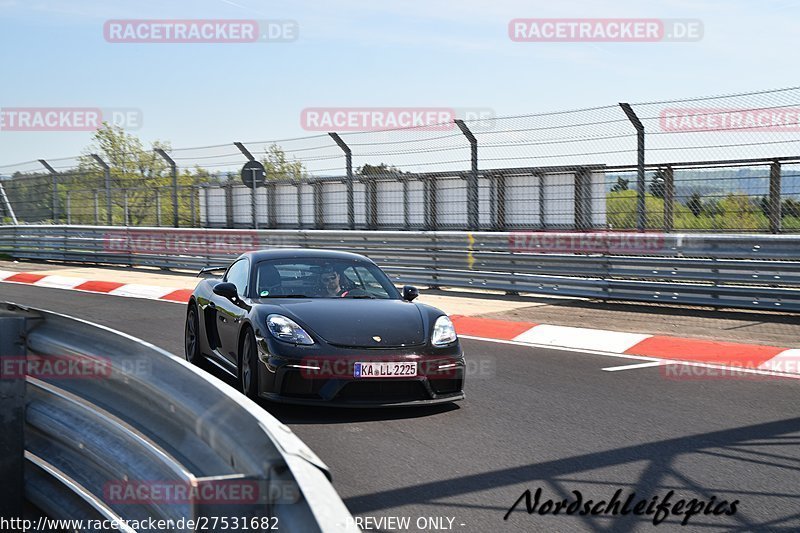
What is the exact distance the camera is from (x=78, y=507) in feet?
13.1

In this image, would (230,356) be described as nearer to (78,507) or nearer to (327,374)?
(327,374)

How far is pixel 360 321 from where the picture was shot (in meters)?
7.30

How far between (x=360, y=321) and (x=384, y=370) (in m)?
0.51

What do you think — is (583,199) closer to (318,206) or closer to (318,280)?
(318,206)

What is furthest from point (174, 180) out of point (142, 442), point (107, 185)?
point (142, 442)

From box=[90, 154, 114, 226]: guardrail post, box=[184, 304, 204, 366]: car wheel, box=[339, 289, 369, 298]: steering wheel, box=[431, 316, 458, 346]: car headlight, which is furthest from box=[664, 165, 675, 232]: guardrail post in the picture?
box=[90, 154, 114, 226]: guardrail post

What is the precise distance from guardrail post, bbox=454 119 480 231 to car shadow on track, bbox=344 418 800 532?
9.37 m

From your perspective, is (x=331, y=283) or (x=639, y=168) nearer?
(x=331, y=283)

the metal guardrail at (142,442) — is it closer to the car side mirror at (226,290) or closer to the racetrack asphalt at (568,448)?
the racetrack asphalt at (568,448)

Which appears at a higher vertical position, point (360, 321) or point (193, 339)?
point (360, 321)

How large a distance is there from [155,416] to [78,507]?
29.4 inches

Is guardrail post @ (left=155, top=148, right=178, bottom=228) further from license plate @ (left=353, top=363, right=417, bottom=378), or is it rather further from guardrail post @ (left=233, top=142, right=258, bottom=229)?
license plate @ (left=353, top=363, right=417, bottom=378)

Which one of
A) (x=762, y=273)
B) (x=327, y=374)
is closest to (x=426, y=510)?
(x=327, y=374)

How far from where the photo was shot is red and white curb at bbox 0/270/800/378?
930 centimetres
